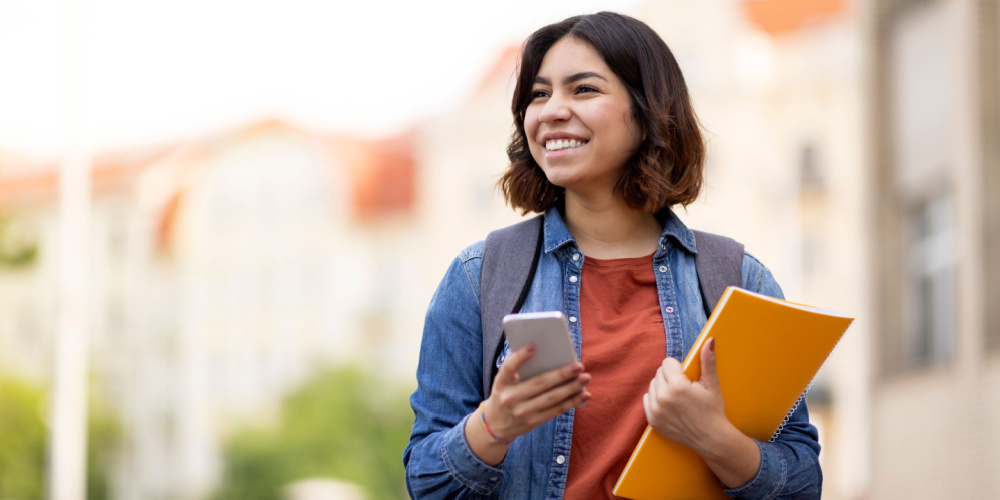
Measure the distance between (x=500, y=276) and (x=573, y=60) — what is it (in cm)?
48

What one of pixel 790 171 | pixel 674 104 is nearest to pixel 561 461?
pixel 674 104

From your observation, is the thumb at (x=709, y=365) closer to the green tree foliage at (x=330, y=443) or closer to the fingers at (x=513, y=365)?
the fingers at (x=513, y=365)

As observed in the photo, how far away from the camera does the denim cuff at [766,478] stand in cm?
237

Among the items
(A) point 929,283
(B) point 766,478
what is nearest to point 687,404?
(B) point 766,478

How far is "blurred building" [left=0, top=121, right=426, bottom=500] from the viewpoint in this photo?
4116 cm

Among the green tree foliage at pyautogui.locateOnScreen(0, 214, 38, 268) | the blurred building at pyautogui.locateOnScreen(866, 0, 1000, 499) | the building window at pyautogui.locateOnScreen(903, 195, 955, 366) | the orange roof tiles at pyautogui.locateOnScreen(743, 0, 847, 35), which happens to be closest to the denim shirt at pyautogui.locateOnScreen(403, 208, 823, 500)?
the blurred building at pyautogui.locateOnScreen(866, 0, 1000, 499)

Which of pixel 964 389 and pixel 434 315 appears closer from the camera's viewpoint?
pixel 434 315

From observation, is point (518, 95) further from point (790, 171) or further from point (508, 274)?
point (790, 171)

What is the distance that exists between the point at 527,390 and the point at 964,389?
730 centimetres

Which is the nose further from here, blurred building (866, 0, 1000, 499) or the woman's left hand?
blurred building (866, 0, 1000, 499)

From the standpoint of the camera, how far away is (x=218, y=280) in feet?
141

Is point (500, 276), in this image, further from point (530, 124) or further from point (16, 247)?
point (16, 247)

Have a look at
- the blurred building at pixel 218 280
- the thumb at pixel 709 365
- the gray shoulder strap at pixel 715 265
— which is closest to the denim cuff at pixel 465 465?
the thumb at pixel 709 365

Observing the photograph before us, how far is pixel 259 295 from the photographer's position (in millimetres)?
43094
